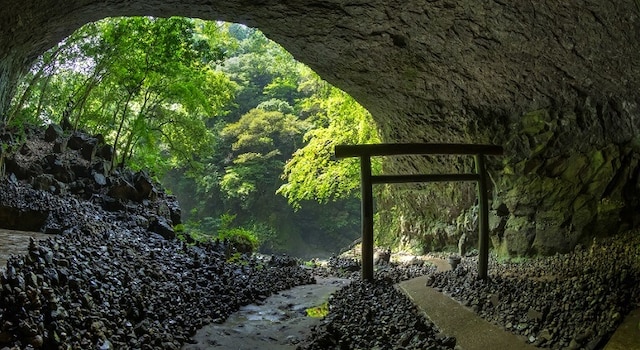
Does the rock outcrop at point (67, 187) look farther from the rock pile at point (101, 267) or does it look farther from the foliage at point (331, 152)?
the foliage at point (331, 152)

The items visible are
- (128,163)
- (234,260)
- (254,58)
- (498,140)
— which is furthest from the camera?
(254,58)

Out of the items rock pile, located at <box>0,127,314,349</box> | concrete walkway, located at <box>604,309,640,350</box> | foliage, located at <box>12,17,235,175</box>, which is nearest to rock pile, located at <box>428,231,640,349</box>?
concrete walkway, located at <box>604,309,640,350</box>

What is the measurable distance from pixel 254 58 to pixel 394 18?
2427 cm

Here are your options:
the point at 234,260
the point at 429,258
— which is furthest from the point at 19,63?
the point at 429,258

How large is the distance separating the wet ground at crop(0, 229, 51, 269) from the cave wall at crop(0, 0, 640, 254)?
2.36 metres

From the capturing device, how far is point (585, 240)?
19.7ft

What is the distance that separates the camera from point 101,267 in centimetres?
525

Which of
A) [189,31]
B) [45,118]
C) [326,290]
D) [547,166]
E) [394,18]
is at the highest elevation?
[189,31]

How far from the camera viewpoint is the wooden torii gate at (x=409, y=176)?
6.30 metres

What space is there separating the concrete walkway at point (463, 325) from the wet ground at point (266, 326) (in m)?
1.62

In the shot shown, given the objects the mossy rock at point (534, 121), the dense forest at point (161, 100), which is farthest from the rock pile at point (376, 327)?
the dense forest at point (161, 100)

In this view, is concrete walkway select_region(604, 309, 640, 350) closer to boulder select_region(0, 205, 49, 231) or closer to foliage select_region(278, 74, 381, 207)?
boulder select_region(0, 205, 49, 231)

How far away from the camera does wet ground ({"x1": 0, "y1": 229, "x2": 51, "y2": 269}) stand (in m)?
4.23

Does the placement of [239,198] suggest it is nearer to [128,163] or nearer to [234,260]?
[128,163]
